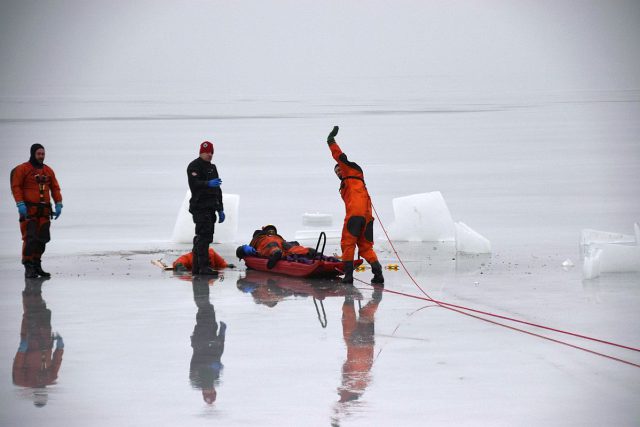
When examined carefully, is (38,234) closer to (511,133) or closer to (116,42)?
(511,133)

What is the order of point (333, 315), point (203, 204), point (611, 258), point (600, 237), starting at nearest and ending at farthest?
1. point (333, 315)
2. point (611, 258)
3. point (203, 204)
4. point (600, 237)

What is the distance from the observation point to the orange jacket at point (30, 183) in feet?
39.1

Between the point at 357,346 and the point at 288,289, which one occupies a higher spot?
the point at 288,289

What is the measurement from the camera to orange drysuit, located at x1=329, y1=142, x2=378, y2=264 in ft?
37.6

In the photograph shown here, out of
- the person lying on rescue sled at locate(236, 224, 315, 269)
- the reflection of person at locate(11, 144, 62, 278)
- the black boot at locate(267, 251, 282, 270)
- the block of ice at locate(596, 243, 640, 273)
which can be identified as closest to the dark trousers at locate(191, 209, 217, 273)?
the person lying on rescue sled at locate(236, 224, 315, 269)

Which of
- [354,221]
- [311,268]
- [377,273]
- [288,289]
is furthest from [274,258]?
[377,273]

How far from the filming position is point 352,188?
11.6m

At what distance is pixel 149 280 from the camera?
1177 centimetres

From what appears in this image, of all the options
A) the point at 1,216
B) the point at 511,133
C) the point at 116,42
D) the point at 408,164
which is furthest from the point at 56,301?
the point at 116,42

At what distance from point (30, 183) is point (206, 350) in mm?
4605

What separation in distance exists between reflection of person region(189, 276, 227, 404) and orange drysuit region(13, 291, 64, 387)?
→ 36.4 inches

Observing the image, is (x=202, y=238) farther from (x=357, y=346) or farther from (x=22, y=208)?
(x=357, y=346)

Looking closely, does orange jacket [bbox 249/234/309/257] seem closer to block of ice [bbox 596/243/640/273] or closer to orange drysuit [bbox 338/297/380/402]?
orange drysuit [bbox 338/297/380/402]

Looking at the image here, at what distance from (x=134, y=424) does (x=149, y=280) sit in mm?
5499
